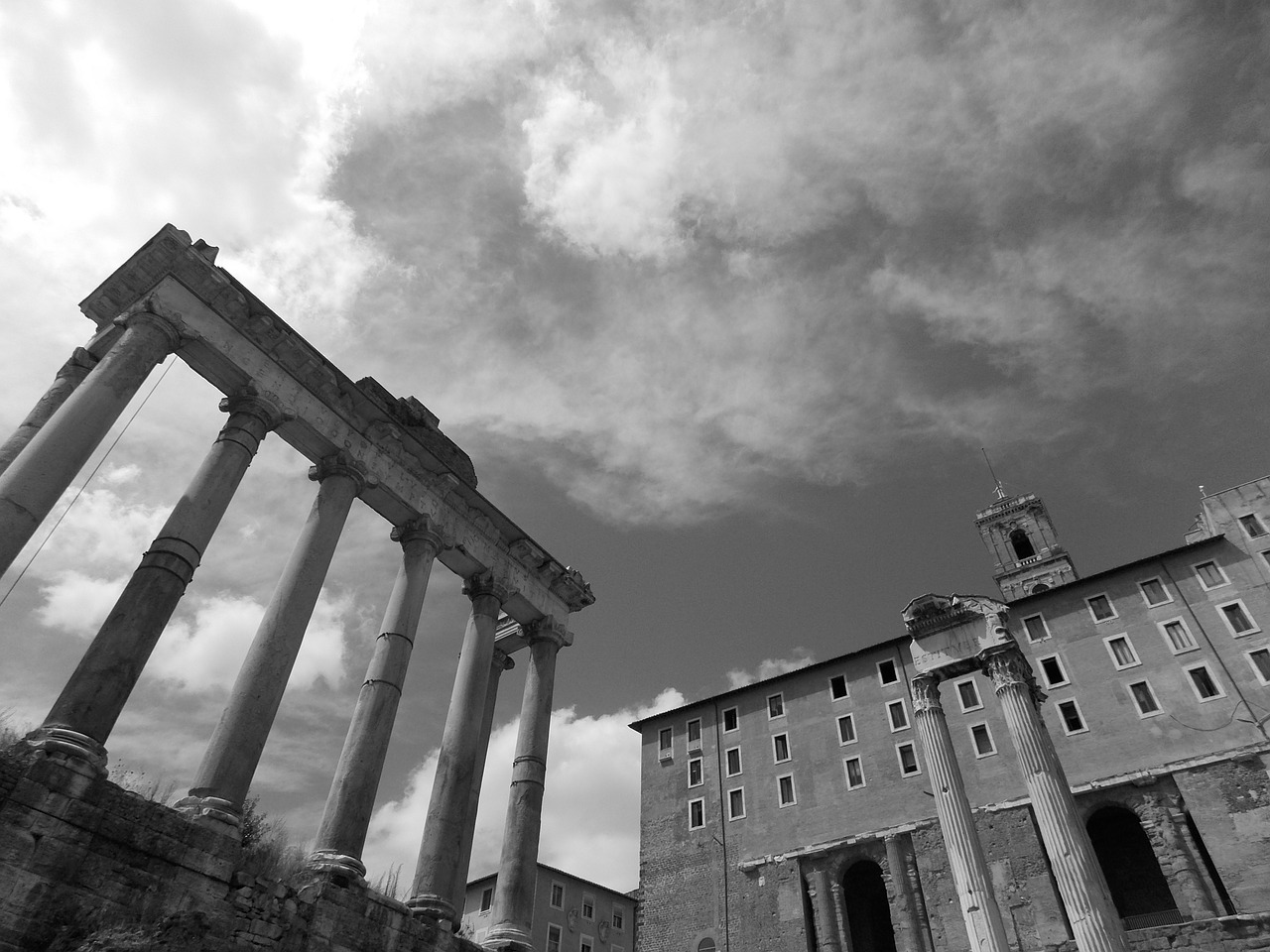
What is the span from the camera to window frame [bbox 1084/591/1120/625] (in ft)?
116

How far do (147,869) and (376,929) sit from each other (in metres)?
3.80

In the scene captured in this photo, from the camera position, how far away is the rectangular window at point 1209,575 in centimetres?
3381

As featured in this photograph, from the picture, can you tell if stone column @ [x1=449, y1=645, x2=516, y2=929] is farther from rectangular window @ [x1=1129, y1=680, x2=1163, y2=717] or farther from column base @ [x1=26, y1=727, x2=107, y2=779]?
rectangular window @ [x1=1129, y1=680, x2=1163, y2=717]

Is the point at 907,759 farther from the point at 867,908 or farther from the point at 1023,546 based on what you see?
the point at 1023,546

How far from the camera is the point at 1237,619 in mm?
32500

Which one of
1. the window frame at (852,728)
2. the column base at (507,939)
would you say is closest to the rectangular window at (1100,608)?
the window frame at (852,728)

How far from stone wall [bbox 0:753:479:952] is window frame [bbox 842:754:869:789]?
2977 cm

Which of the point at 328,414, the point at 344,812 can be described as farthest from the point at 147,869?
the point at 328,414

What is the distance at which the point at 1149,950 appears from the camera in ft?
87.7

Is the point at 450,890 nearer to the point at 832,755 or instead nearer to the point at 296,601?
the point at 296,601

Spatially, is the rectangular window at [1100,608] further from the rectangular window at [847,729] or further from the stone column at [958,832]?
the stone column at [958,832]

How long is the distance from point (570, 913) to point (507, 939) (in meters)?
35.4

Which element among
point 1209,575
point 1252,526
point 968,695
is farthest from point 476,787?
point 1252,526

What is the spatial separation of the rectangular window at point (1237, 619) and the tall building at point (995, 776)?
0.22ft
